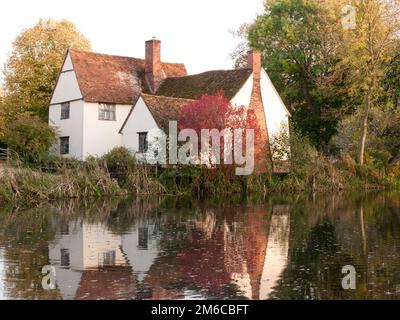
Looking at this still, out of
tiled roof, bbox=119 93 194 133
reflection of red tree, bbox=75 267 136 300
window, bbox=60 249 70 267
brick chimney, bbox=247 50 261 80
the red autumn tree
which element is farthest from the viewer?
brick chimney, bbox=247 50 261 80

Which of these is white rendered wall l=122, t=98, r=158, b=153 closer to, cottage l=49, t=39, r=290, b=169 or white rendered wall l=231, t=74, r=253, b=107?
cottage l=49, t=39, r=290, b=169

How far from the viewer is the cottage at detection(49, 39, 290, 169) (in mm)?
41500

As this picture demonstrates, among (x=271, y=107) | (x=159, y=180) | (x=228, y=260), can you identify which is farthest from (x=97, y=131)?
(x=228, y=260)

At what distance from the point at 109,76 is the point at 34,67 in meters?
7.89

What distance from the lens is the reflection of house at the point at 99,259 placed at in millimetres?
10773

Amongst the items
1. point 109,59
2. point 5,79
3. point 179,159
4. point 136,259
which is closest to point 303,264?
point 136,259

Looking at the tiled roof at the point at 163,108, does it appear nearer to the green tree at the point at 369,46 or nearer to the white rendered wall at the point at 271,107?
the white rendered wall at the point at 271,107

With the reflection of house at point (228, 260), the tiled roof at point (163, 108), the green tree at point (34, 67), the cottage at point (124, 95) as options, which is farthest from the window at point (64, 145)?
the reflection of house at point (228, 260)

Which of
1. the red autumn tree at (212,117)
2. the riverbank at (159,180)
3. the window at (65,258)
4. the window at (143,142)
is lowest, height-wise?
the window at (65,258)

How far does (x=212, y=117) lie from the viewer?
3400 cm

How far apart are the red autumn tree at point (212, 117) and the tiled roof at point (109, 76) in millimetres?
11635

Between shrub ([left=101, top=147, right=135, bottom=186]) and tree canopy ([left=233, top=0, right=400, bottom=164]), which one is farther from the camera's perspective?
tree canopy ([left=233, top=0, right=400, bottom=164])

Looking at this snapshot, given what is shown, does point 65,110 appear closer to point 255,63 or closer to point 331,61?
point 255,63

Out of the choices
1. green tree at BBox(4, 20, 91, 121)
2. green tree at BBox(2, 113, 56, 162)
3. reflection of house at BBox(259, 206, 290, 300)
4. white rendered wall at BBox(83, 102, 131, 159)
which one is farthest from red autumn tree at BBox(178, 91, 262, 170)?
green tree at BBox(4, 20, 91, 121)
